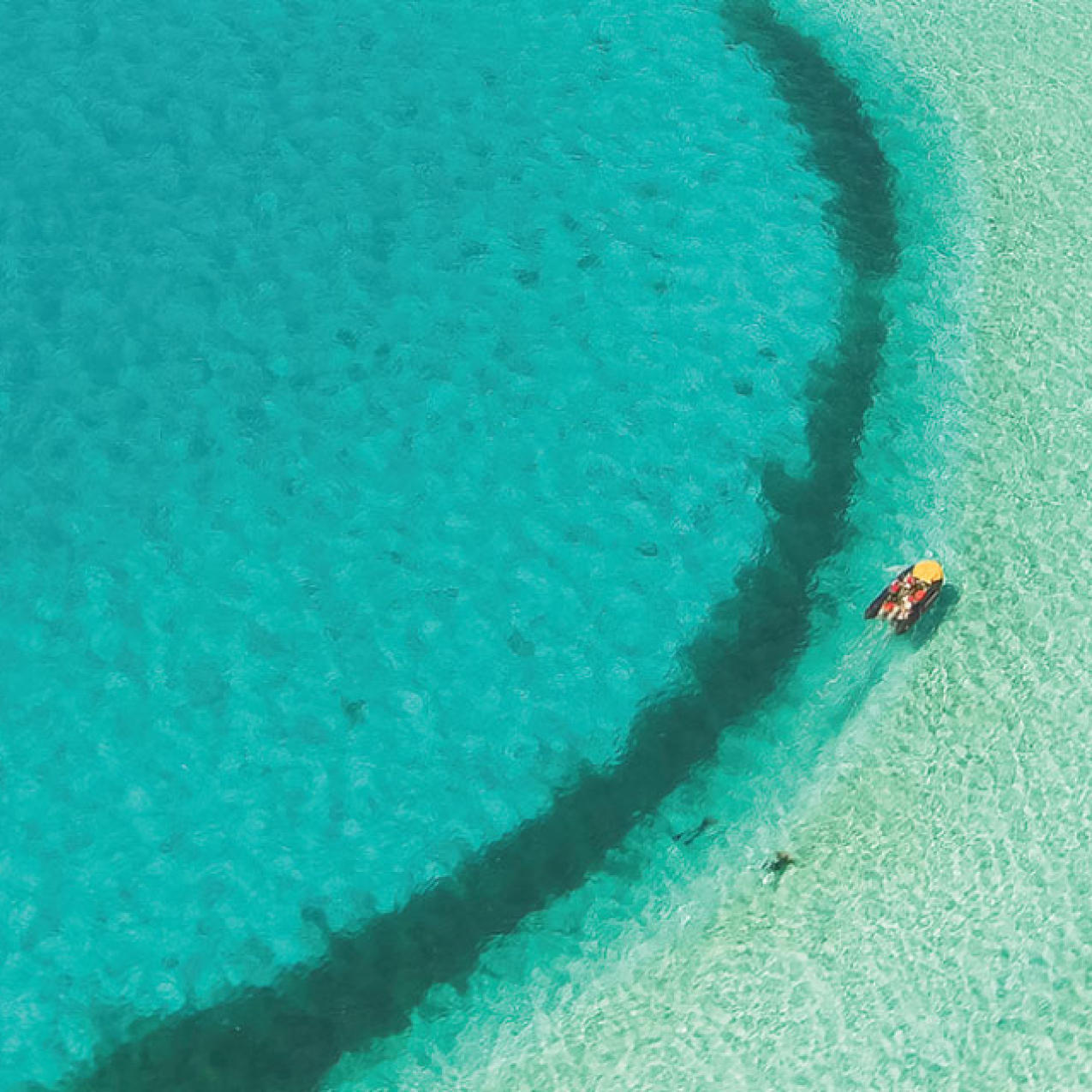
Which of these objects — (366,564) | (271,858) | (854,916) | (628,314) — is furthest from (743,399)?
(271,858)

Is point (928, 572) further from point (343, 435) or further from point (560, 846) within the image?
point (343, 435)

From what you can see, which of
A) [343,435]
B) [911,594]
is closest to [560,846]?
[911,594]

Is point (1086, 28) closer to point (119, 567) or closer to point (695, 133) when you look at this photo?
point (695, 133)

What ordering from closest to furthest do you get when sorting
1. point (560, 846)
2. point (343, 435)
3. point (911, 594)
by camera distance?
point (560, 846), point (911, 594), point (343, 435)

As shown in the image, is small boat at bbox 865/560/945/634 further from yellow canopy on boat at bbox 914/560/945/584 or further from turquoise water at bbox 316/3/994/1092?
turquoise water at bbox 316/3/994/1092

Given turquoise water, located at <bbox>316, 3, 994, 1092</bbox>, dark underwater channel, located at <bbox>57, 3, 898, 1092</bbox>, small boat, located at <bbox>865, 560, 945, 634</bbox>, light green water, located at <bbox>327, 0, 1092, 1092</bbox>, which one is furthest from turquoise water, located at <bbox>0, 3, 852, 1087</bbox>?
light green water, located at <bbox>327, 0, 1092, 1092</bbox>

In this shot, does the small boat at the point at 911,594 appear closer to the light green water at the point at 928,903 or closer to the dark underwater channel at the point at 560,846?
the light green water at the point at 928,903
